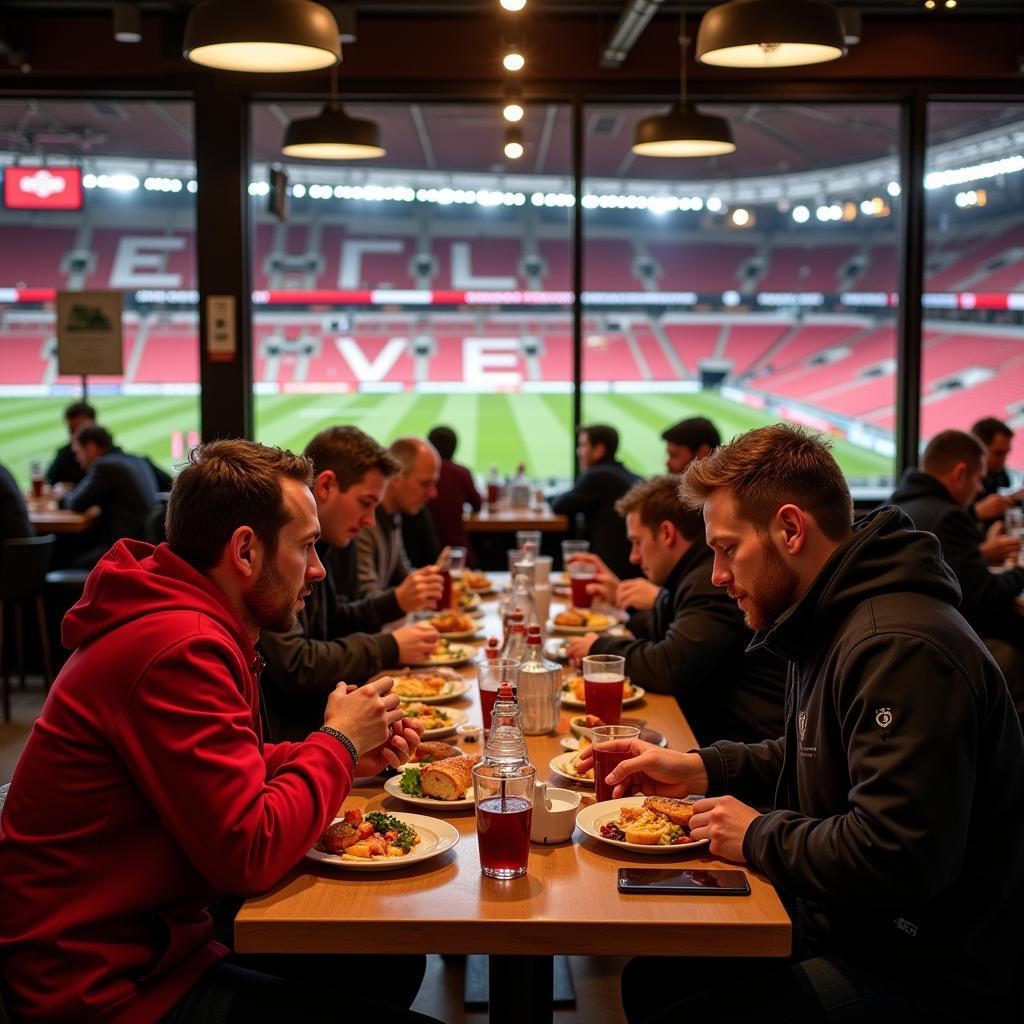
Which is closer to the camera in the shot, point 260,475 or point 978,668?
point 978,668

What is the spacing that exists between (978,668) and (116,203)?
48.7 feet

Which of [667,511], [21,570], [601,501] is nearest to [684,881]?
[667,511]

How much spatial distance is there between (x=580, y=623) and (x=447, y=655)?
0.64 metres

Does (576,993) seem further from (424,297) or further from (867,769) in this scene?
(424,297)

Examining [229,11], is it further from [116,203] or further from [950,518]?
[116,203]

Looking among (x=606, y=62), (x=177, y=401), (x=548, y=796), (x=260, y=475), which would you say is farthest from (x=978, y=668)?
(x=177, y=401)

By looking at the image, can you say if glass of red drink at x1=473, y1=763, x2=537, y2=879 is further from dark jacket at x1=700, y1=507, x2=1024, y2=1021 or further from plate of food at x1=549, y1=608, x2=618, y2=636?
plate of food at x1=549, y1=608, x2=618, y2=636

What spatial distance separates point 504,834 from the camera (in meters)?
1.86

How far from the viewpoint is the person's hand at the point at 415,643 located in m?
3.36

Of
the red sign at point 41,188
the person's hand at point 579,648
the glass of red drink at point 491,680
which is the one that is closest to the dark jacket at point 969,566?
the person's hand at point 579,648

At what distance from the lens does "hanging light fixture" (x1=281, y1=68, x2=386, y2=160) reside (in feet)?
19.1

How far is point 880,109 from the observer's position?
27.7 feet

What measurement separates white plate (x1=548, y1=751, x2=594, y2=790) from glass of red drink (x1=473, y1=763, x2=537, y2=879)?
0.46m

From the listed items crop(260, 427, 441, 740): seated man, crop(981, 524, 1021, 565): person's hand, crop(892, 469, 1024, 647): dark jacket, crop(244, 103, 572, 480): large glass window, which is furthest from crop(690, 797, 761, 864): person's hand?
crop(244, 103, 572, 480): large glass window
